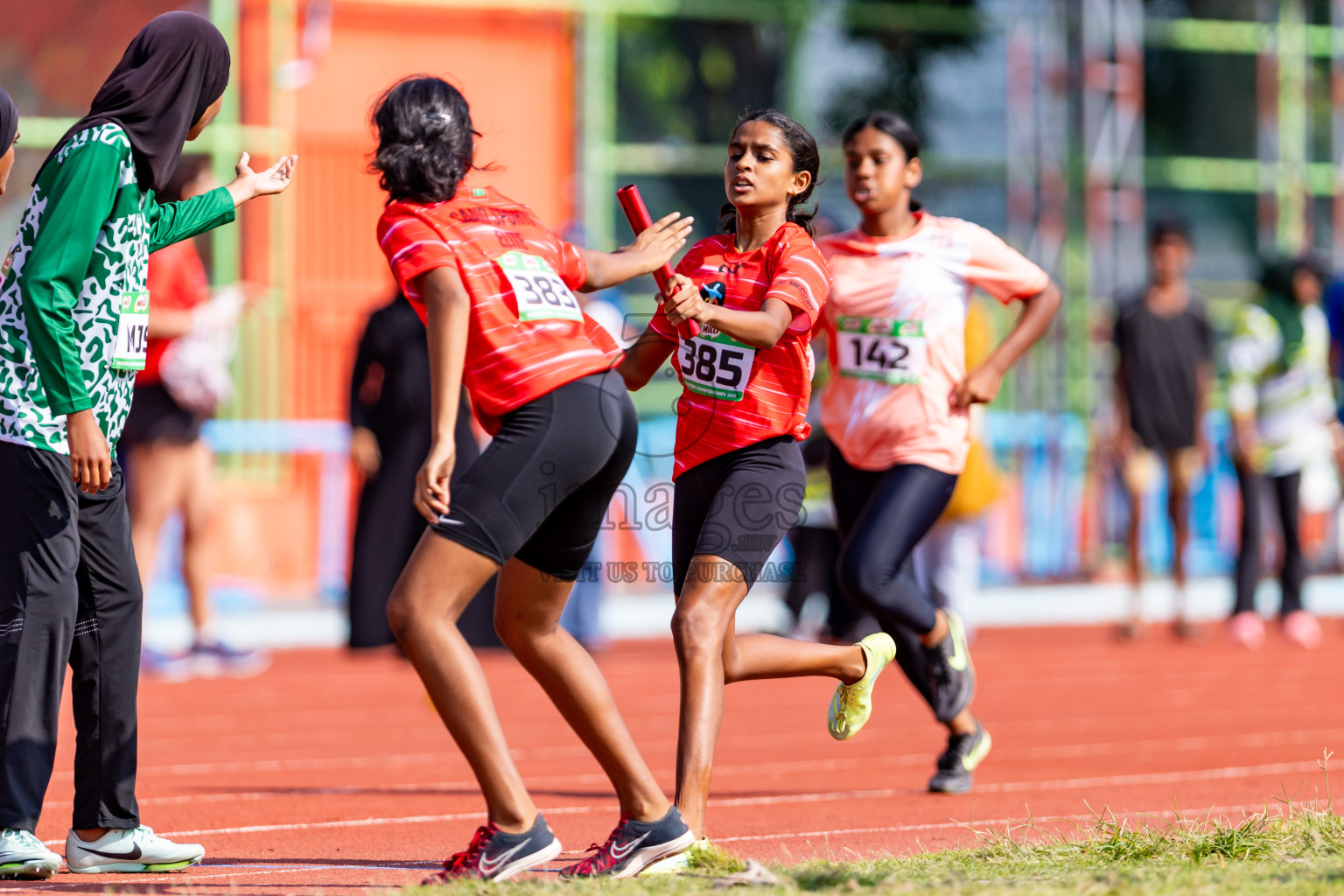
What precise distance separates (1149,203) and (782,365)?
14.9m

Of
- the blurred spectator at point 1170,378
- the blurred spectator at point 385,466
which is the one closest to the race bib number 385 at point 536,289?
the blurred spectator at point 385,466

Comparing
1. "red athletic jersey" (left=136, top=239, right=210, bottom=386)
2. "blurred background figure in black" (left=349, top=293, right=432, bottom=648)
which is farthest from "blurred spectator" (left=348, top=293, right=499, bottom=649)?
"red athletic jersey" (left=136, top=239, right=210, bottom=386)

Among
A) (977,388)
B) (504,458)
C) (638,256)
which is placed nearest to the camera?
(504,458)

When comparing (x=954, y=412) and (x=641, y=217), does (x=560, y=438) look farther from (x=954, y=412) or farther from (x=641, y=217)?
(x=954, y=412)

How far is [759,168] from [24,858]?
102 inches

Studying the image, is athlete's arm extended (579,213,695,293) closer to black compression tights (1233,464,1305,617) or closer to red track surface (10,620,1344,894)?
red track surface (10,620,1344,894)

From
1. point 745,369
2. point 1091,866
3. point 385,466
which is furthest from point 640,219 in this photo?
point 385,466

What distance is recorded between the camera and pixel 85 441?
14.9 feet

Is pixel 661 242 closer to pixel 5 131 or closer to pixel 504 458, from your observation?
pixel 504 458

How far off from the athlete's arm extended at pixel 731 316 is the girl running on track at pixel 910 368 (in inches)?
66.7

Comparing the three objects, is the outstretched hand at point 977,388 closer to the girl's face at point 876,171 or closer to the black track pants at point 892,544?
the black track pants at point 892,544

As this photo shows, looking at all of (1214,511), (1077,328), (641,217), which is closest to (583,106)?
(1077,328)

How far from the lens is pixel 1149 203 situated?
19.1 meters

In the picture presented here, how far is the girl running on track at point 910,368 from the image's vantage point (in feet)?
21.1
